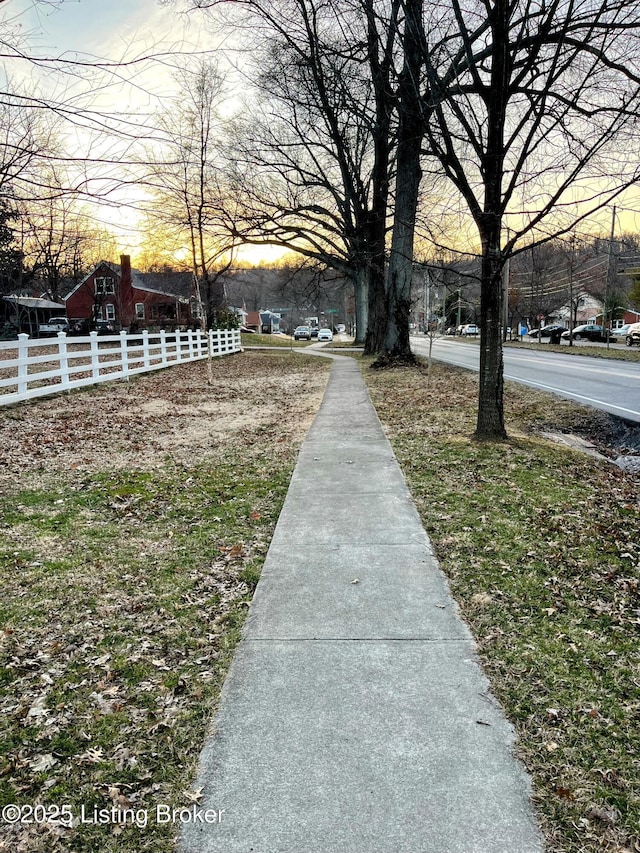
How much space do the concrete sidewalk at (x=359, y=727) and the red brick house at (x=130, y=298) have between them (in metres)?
45.6

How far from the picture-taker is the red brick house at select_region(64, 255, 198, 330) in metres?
48.5

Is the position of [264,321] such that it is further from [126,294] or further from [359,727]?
[359,727]

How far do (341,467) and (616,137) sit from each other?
5235 millimetres

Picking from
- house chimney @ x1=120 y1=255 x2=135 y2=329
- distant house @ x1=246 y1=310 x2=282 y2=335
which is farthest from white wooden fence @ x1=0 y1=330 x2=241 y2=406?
distant house @ x1=246 y1=310 x2=282 y2=335

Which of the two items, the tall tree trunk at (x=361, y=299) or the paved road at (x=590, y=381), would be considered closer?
the paved road at (x=590, y=381)

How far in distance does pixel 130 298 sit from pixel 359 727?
51559 millimetres

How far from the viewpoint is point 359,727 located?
96.7 inches

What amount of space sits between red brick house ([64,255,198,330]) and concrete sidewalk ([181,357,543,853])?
45579 mm

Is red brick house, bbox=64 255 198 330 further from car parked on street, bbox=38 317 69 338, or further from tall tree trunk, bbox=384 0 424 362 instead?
tall tree trunk, bbox=384 0 424 362

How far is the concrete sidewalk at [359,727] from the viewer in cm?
194

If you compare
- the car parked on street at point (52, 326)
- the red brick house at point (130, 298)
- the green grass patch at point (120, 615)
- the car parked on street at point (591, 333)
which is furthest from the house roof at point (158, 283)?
the green grass patch at point (120, 615)

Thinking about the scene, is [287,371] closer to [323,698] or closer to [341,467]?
[341,467]

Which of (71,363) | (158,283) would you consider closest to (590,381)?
(71,363)

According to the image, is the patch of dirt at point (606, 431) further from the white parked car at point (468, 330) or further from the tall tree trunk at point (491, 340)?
the white parked car at point (468, 330)
